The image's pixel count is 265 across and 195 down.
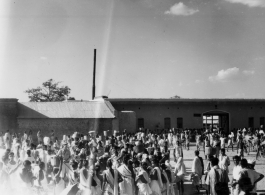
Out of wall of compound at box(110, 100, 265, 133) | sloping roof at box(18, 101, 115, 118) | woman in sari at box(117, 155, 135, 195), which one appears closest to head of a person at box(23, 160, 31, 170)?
woman in sari at box(117, 155, 135, 195)

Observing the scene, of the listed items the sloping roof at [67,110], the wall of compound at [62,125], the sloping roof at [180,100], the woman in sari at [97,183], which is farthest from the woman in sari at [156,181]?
the sloping roof at [180,100]

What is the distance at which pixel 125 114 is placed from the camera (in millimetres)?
28672

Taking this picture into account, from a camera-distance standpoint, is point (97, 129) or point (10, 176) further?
point (97, 129)

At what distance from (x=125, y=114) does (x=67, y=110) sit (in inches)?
207

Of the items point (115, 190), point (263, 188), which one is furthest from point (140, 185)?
point (263, 188)

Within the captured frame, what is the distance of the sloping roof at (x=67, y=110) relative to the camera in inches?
1035

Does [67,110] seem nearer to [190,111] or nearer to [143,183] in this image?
[190,111]

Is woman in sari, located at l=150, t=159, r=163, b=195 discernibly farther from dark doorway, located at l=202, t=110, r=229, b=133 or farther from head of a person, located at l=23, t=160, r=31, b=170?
dark doorway, located at l=202, t=110, r=229, b=133

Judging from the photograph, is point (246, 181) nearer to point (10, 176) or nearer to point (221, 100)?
point (10, 176)

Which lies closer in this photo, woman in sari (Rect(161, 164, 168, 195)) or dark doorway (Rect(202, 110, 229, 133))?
Answer: woman in sari (Rect(161, 164, 168, 195))

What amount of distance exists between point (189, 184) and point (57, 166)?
16.4 feet

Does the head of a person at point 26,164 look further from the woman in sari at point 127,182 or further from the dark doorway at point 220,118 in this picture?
the dark doorway at point 220,118

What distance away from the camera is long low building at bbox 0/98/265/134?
25875mm

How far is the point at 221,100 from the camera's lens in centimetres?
3156
